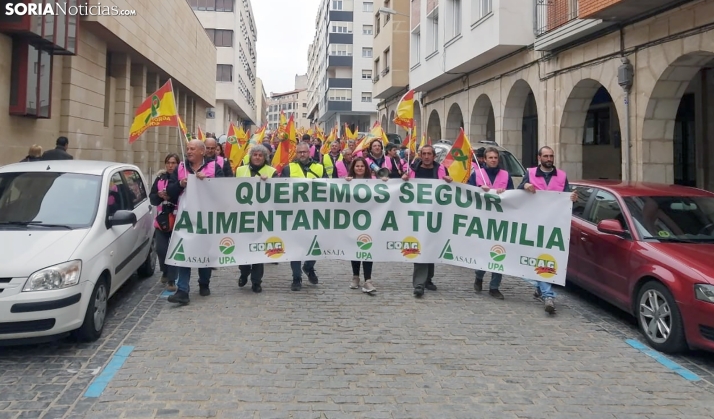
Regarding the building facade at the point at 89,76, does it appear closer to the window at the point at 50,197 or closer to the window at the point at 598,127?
the window at the point at 50,197

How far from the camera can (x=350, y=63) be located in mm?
68188

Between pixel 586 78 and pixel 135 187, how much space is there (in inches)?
445

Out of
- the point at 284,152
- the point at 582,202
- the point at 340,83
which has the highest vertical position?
the point at 340,83

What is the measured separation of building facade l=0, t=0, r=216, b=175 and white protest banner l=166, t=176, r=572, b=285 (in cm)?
226

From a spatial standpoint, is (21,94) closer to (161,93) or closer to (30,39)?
(30,39)

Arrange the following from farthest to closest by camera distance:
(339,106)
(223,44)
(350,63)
→ (350,63)
(339,106)
(223,44)

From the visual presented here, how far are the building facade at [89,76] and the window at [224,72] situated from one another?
1812 cm

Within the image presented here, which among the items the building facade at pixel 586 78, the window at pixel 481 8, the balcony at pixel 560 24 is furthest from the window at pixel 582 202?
the window at pixel 481 8

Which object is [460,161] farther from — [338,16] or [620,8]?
[338,16]

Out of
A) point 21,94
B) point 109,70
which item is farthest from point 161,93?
point 109,70

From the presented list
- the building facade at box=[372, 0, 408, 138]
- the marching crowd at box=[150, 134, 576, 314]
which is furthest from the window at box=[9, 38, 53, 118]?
the building facade at box=[372, 0, 408, 138]

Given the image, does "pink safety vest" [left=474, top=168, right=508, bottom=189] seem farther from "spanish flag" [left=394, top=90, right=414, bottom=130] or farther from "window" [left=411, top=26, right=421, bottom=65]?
"window" [left=411, top=26, right=421, bottom=65]

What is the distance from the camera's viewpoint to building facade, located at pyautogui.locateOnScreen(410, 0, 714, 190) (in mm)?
11891

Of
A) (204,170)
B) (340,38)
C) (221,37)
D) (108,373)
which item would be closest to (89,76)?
(204,170)
